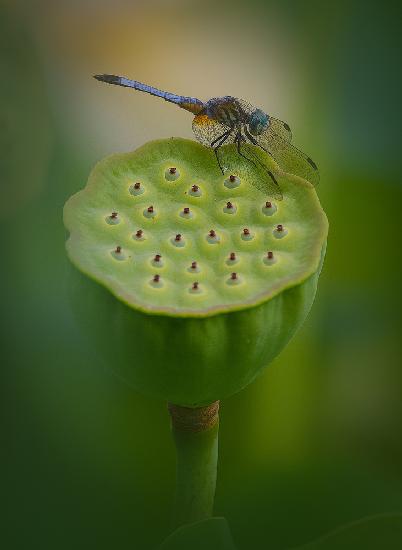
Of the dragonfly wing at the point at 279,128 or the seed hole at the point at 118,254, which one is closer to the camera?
the seed hole at the point at 118,254

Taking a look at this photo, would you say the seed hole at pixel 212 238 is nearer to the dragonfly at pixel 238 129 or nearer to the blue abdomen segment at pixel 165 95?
the dragonfly at pixel 238 129

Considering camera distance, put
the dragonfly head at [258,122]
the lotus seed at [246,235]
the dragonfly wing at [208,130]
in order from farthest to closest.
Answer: the dragonfly head at [258,122] < the dragonfly wing at [208,130] < the lotus seed at [246,235]

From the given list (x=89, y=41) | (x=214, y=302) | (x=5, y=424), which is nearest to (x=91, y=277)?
(x=214, y=302)

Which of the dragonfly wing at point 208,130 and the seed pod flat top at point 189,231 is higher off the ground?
the dragonfly wing at point 208,130

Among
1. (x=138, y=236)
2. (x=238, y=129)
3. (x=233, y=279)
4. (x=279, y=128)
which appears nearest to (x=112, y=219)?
(x=138, y=236)

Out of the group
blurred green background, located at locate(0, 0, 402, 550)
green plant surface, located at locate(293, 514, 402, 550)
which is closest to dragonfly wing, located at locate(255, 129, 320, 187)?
blurred green background, located at locate(0, 0, 402, 550)

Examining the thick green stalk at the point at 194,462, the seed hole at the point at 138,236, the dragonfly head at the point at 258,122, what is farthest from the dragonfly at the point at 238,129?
the thick green stalk at the point at 194,462

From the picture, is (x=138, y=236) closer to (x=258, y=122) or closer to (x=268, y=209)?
(x=268, y=209)

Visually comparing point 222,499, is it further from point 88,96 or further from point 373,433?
point 88,96
